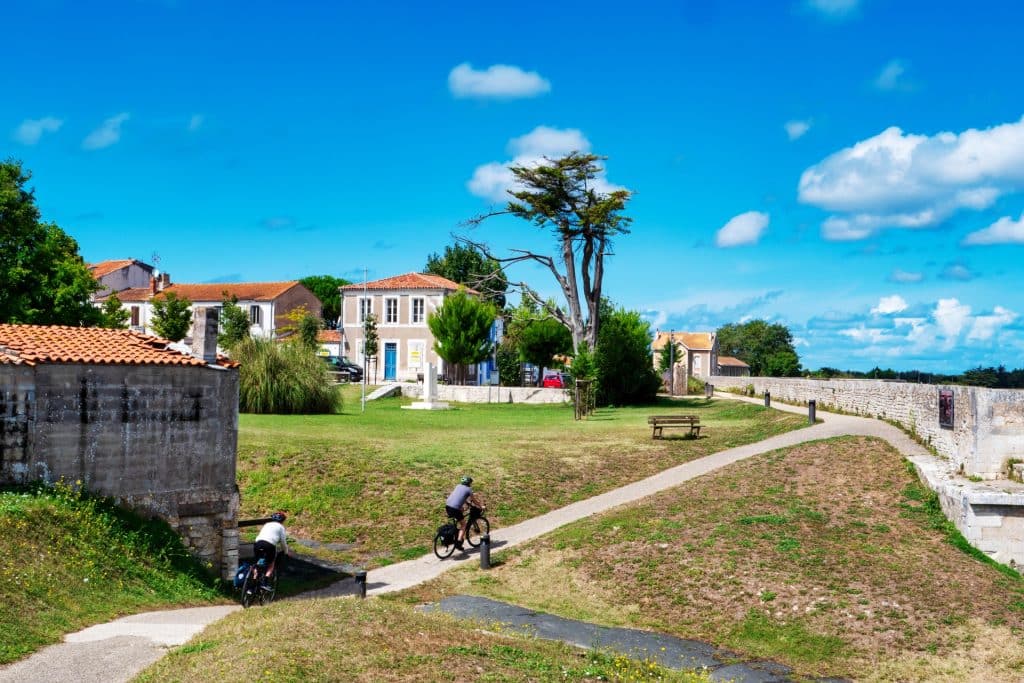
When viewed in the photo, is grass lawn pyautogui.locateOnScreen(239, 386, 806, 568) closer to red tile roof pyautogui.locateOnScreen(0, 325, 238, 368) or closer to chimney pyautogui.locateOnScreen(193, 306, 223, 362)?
chimney pyautogui.locateOnScreen(193, 306, 223, 362)

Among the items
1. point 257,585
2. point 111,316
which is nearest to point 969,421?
point 257,585

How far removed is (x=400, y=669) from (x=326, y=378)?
33.0m

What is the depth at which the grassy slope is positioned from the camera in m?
13.0

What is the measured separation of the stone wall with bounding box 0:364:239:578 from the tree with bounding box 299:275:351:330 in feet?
266

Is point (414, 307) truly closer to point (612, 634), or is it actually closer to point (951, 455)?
point (951, 455)

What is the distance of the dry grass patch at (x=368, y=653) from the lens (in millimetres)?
10391

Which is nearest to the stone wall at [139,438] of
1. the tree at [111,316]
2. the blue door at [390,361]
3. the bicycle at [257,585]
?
the bicycle at [257,585]

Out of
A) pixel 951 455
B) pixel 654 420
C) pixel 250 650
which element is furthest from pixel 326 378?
pixel 250 650

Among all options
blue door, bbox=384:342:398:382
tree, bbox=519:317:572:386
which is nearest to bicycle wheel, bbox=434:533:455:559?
tree, bbox=519:317:572:386

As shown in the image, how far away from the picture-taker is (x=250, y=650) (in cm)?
1077

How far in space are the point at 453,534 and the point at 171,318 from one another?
2064 inches

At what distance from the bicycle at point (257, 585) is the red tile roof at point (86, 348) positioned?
4601 millimetres

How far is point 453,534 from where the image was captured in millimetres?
20625

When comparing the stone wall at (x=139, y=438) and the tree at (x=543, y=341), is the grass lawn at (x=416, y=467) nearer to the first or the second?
the stone wall at (x=139, y=438)
